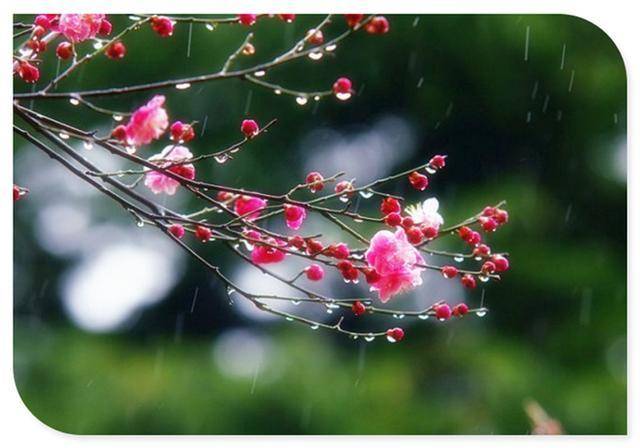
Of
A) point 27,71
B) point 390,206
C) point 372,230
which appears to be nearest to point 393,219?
point 390,206

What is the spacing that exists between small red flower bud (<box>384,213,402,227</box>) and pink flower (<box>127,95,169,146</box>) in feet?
1.08

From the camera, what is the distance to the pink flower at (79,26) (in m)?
1.50

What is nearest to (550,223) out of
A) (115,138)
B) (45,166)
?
(45,166)

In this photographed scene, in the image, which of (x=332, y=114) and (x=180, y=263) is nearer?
(x=332, y=114)

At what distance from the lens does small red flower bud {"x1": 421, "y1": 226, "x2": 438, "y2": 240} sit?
4.53 feet

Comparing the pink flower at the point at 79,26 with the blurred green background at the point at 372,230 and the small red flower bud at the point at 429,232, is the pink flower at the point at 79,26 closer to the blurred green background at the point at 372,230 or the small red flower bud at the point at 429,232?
the small red flower bud at the point at 429,232

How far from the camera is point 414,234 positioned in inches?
54.7

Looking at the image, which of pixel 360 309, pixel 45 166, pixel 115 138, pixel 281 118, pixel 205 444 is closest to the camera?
pixel 115 138

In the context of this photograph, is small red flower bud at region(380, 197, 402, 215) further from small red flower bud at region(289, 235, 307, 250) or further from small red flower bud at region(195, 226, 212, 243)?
small red flower bud at region(195, 226, 212, 243)

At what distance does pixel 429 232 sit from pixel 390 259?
66 millimetres

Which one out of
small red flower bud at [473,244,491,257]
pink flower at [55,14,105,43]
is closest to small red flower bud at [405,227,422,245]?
small red flower bud at [473,244,491,257]

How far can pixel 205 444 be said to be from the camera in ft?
5.86
